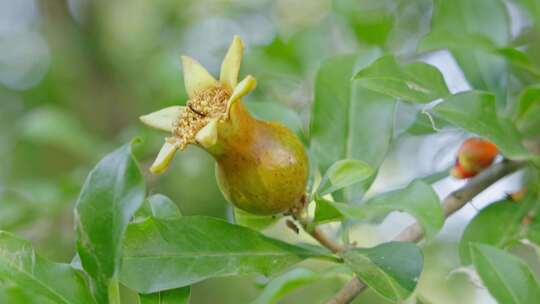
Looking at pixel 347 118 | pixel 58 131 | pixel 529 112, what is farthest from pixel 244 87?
pixel 58 131

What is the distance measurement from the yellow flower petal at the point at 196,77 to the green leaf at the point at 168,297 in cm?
26

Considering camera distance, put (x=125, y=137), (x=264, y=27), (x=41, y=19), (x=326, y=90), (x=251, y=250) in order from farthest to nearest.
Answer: (x=41, y=19), (x=264, y=27), (x=125, y=137), (x=326, y=90), (x=251, y=250)

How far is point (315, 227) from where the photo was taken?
101cm

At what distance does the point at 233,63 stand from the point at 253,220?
0.82ft

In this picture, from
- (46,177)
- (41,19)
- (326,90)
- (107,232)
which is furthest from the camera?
(41,19)

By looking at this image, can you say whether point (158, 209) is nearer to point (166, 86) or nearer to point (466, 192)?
point (466, 192)

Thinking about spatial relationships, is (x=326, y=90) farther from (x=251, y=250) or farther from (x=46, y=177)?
(x=46, y=177)

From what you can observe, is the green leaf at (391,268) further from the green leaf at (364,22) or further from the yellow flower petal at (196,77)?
the green leaf at (364,22)

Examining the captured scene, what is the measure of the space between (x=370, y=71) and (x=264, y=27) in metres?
1.90

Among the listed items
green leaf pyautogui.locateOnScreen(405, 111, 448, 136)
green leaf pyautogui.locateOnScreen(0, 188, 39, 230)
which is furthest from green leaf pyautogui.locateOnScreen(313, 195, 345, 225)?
green leaf pyautogui.locateOnScreen(0, 188, 39, 230)

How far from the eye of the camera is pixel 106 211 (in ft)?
2.82

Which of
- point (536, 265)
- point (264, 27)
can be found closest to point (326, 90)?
point (536, 265)

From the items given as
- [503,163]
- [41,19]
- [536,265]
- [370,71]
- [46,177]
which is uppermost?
[370,71]

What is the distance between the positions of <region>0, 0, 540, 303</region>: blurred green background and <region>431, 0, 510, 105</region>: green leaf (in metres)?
0.14
